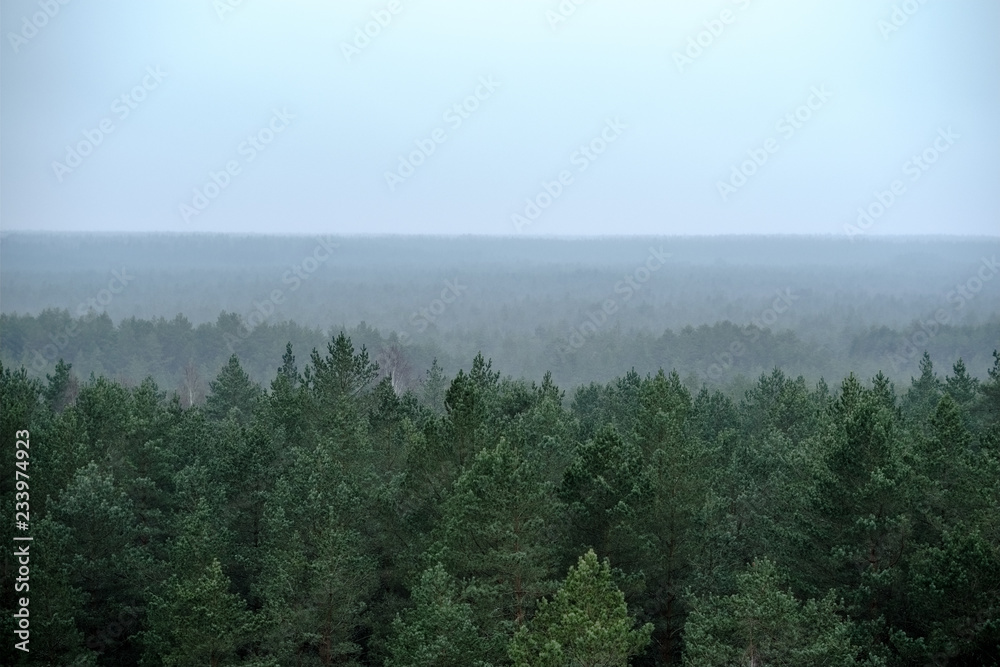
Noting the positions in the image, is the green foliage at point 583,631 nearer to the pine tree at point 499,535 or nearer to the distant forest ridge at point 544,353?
the pine tree at point 499,535

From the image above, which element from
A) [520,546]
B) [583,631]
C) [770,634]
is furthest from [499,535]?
[770,634]

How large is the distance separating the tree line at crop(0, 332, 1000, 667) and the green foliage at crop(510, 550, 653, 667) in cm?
5

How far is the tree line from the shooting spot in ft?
74.8

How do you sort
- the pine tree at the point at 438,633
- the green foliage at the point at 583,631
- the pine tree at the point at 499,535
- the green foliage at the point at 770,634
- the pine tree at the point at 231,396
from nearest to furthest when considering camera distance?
1. the green foliage at the point at 583,631
2. the green foliage at the point at 770,634
3. the pine tree at the point at 438,633
4. the pine tree at the point at 499,535
5. the pine tree at the point at 231,396

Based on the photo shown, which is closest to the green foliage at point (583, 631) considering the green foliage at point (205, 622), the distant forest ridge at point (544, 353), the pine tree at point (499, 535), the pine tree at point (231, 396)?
the pine tree at point (499, 535)

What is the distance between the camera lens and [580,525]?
2834 cm

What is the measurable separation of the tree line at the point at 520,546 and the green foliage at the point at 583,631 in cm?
5

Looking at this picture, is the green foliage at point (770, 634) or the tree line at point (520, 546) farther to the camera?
the tree line at point (520, 546)

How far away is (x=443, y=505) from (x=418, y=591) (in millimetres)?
3399

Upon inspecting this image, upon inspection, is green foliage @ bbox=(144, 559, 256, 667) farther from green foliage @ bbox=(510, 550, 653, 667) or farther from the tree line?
green foliage @ bbox=(510, 550, 653, 667)

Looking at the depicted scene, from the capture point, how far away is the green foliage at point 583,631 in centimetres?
2042

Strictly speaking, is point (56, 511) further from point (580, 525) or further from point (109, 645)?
point (580, 525)


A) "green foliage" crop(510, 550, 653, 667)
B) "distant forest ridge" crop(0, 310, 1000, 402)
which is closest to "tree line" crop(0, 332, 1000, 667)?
"green foliage" crop(510, 550, 653, 667)

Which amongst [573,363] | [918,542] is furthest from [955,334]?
[918,542]
